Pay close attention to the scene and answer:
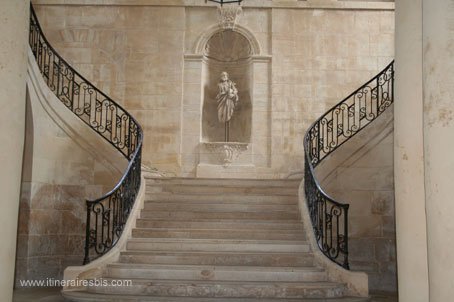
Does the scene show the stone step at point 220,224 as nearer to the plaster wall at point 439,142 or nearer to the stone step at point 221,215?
the stone step at point 221,215

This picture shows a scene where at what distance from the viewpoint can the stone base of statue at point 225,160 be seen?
13016mm

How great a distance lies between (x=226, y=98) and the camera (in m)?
13.3

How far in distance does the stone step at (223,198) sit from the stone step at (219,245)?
135cm

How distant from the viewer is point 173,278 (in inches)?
301

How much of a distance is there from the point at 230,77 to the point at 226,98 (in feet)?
2.85

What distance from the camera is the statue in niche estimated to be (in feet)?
43.4

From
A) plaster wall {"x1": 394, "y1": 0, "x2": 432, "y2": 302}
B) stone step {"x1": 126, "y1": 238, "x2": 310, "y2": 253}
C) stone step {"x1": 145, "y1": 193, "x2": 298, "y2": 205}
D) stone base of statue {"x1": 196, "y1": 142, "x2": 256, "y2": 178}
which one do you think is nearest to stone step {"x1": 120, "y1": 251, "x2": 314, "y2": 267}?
stone step {"x1": 126, "y1": 238, "x2": 310, "y2": 253}

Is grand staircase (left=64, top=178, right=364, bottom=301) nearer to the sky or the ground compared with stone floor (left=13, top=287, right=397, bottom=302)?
nearer to the sky

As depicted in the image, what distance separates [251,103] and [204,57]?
151 cm

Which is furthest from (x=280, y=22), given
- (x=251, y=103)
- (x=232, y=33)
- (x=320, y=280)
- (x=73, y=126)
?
(x=320, y=280)

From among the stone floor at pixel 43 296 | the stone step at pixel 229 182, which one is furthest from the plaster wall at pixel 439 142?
the stone step at pixel 229 182

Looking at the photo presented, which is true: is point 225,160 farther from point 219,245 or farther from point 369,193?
point 219,245

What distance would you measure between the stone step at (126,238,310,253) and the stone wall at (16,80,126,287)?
2135mm

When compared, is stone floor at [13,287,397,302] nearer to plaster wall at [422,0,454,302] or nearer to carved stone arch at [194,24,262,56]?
plaster wall at [422,0,454,302]
